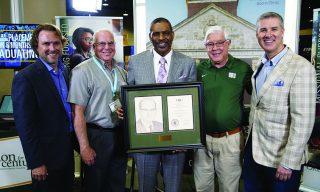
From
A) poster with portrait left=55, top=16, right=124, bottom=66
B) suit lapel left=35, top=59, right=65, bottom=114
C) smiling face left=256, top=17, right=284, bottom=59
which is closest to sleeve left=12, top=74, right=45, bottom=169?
suit lapel left=35, top=59, right=65, bottom=114

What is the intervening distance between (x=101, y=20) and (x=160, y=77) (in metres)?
2.25

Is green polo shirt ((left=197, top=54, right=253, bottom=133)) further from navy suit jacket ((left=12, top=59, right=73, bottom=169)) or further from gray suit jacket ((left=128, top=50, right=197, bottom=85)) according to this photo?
navy suit jacket ((left=12, top=59, right=73, bottom=169))

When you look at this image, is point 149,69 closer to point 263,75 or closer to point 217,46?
point 217,46

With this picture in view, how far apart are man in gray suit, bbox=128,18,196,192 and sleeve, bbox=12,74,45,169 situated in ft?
2.40

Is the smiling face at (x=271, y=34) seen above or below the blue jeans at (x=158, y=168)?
above

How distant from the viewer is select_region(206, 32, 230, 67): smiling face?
2338 millimetres

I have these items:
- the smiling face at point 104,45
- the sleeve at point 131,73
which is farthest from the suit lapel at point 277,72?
the smiling face at point 104,45

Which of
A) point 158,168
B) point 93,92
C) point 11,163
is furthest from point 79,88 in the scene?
point 11,163

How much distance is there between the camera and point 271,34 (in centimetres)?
199

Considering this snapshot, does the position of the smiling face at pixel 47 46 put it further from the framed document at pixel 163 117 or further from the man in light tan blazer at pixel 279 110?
the man in light tan blazer at pixel 279 110

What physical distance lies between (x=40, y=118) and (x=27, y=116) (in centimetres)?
11

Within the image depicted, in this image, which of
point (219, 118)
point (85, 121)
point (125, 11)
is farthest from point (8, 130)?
point (125, 11)

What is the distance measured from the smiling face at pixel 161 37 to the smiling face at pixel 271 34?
68cm

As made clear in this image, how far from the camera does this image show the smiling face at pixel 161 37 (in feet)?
7.25
